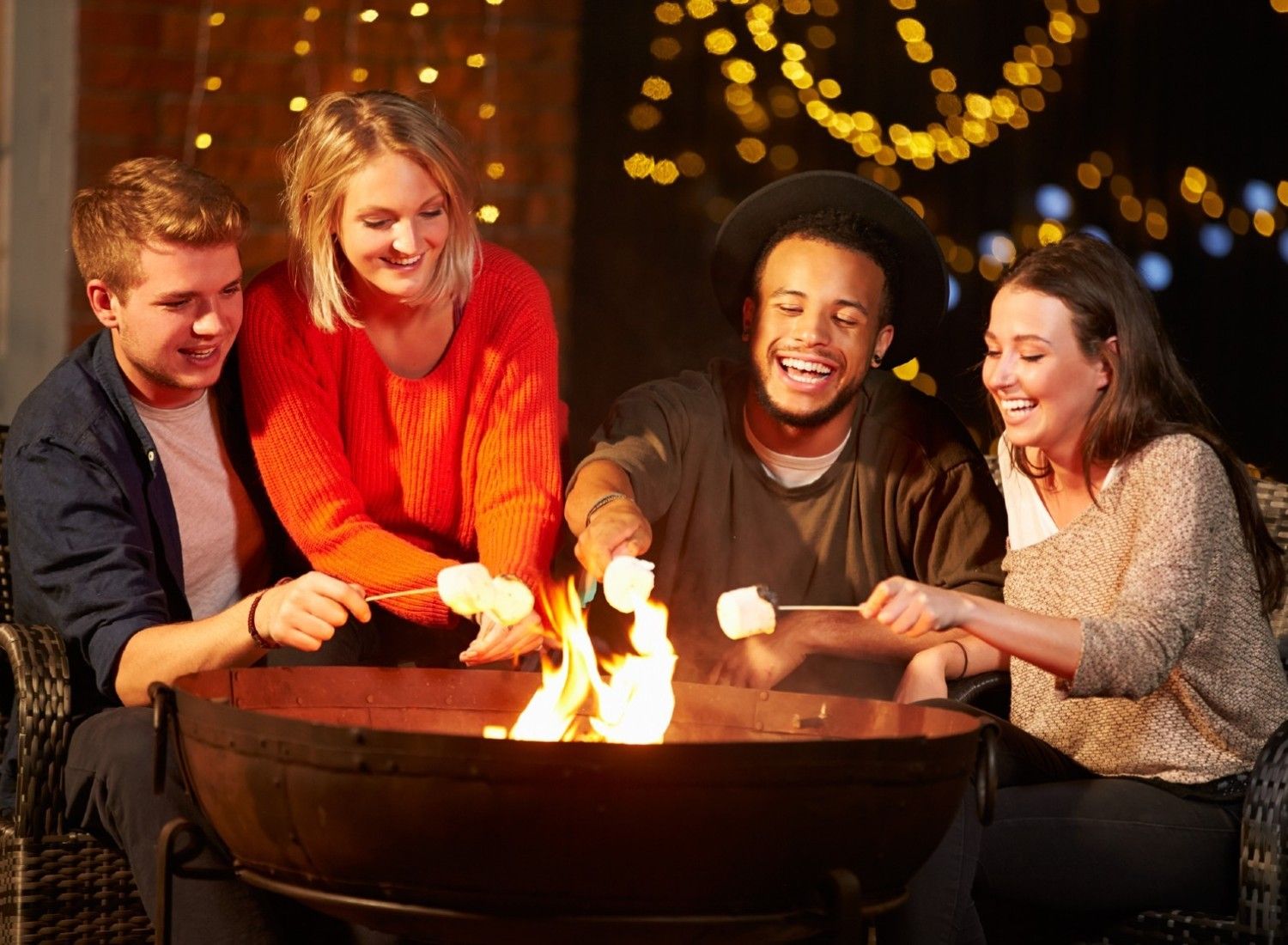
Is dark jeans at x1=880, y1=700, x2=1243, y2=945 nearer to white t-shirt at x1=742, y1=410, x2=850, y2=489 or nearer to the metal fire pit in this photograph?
the metal fire pit

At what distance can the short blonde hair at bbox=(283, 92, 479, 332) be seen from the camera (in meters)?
2.73

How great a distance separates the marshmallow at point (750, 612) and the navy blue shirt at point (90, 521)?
847 mm

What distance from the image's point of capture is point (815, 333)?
288 centimetres

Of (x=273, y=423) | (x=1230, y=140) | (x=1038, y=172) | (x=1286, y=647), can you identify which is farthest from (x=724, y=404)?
(x=1230, y=140)

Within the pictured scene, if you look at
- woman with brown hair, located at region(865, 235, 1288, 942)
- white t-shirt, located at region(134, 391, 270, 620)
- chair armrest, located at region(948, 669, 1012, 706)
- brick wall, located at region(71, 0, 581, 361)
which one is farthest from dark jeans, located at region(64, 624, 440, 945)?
brick wall, located at region(71, 0, 581, 361)

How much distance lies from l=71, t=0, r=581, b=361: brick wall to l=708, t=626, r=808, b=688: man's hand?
1272 millimetres

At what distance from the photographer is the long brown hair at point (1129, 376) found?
8.55 ft

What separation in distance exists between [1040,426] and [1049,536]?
0.19 meters

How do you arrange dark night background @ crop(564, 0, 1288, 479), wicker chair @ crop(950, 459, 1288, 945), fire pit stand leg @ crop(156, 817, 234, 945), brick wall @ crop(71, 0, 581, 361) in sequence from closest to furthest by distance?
fire pit stand leg @ crop(156, 817, 234, 945) < wicker chair @ crop(950, 459, 1288, 945) < brick wall @ crop(71, 0, 581, 361) < dark night background @ crop(564, 0, 1288, 479)

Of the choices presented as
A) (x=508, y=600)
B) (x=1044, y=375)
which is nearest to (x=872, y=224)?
(x=1044, y=375)

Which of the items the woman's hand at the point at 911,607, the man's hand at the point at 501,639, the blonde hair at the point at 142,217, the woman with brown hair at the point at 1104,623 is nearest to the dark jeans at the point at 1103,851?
the woman with brown hair at the point at 1104,623

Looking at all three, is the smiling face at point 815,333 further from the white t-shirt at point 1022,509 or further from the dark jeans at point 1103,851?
the dark jeans at point 1103,851

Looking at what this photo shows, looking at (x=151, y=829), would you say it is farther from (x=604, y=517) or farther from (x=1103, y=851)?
(x=1103, y=851)

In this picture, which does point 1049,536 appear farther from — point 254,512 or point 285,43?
point 285,43
